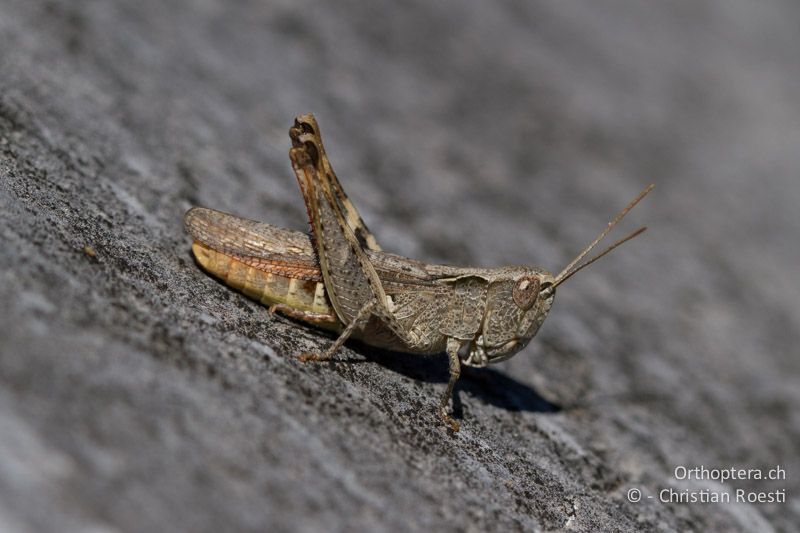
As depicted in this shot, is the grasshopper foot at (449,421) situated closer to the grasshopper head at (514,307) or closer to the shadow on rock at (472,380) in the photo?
the shadow on rock at (472,380)

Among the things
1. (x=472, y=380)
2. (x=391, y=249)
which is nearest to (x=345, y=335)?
(x=472, y=380)

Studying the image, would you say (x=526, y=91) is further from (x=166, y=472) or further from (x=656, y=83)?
(x=166, y=472)

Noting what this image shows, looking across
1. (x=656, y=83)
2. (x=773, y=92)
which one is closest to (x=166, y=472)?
(x=656, y=83)

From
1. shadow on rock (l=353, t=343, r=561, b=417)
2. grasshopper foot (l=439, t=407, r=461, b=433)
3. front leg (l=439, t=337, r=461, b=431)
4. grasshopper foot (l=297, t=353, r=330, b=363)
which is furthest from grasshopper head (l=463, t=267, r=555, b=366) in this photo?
grasshopper foot (l=297, t=353, r=330, b=363)

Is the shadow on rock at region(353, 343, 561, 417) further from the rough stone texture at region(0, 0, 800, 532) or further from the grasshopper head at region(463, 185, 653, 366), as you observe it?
the grasshopper head at region(463, 185, 653, 366)

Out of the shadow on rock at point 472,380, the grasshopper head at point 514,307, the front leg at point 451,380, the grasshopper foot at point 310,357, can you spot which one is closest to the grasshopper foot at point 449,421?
the front leg at point 451,380
